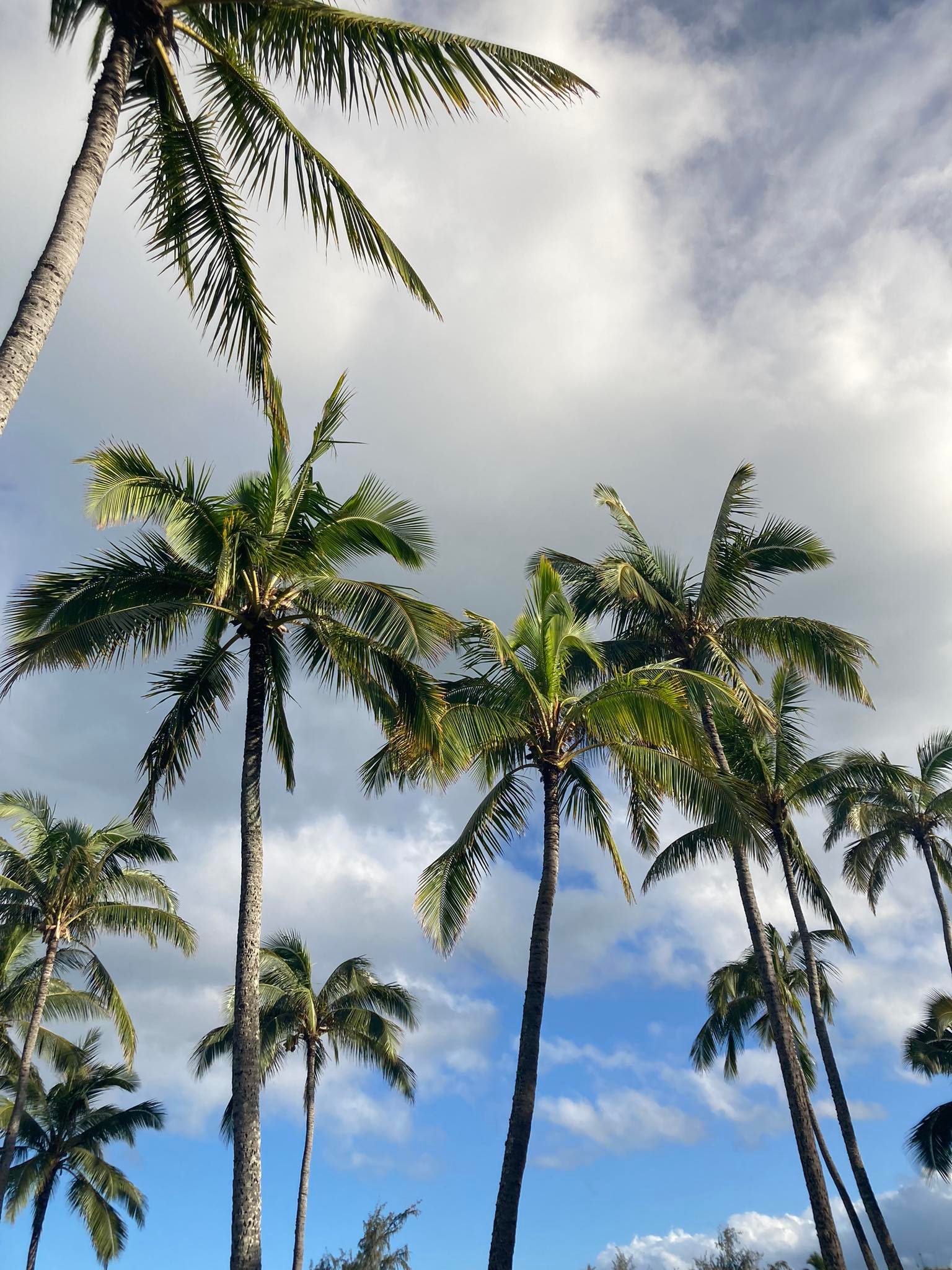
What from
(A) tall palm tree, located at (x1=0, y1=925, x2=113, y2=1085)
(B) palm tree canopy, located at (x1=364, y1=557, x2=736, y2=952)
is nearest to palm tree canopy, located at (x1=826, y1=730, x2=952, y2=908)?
(B) palm tree canopy, located at (x1=364, y1=557, x2=736, y2=952)

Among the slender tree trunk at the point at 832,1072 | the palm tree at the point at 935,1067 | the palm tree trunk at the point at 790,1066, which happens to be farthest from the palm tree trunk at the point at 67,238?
the palm tree at the point at 935,1067

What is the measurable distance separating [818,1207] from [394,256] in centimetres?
1620

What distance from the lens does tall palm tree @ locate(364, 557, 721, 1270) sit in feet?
44.0

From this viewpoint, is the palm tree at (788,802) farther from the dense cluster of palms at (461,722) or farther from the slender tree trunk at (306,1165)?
the slender tree trunk at (306,1165)

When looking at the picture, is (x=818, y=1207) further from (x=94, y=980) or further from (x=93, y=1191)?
(x=93, y=1191)

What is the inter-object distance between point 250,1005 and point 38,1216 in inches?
930

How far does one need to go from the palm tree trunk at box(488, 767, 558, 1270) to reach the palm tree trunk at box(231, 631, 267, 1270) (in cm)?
345

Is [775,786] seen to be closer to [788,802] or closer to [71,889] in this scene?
[788,802]

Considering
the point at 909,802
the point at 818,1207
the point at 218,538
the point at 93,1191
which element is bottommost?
the point at 818,1207

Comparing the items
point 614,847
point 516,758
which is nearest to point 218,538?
point 516,758

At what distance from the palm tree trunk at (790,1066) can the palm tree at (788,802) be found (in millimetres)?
895

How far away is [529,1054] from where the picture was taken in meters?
12.7

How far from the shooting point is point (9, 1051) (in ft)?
85.8

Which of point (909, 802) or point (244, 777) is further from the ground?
point (909, 802)
